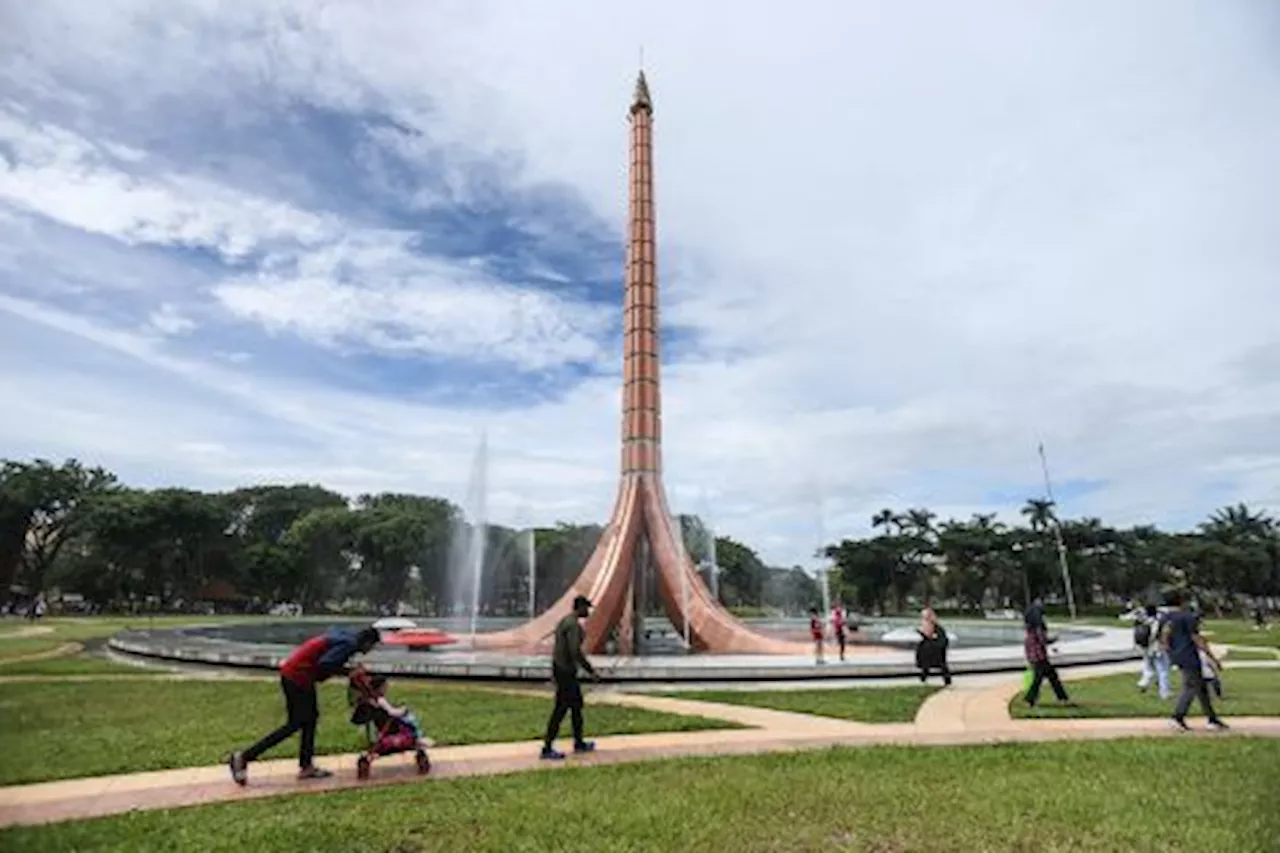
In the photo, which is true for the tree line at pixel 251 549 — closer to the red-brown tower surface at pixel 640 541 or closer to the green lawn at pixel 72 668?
the red-brown tower surface at pixel 640 541

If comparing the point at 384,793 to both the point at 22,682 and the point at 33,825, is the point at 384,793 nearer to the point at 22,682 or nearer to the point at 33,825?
the point at 33,825

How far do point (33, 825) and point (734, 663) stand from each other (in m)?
13.8

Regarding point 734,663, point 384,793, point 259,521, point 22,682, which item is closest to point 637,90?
point 734,663

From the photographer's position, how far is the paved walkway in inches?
275

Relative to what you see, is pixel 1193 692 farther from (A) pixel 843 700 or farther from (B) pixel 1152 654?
(A) pixel 843 700

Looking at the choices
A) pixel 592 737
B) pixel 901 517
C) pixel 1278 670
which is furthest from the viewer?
pixel 901 517

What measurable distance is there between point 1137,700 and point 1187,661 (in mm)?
3291

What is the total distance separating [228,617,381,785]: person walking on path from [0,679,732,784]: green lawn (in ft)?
4.24

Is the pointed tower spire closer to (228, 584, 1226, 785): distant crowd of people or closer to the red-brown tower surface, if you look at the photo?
the red-brown tower surface

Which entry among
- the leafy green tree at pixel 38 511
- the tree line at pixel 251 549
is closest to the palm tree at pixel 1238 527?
the tree line at pixel 251 549

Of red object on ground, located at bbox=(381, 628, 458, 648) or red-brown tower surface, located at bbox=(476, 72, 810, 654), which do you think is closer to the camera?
red object on ground, located at bbox=(381, 628, 458, 648)

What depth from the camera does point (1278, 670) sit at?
690 inches

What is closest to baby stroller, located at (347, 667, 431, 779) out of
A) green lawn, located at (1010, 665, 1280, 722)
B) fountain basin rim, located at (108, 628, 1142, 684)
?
fountain basin rim, located at (108, 628, 1142, 684)

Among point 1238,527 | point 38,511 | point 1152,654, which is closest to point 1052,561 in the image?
point 1238,527
